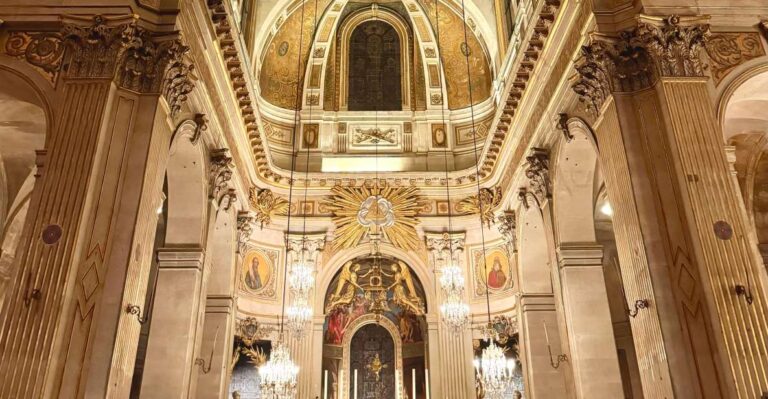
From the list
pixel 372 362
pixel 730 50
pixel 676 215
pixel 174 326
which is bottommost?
pixel 174 326

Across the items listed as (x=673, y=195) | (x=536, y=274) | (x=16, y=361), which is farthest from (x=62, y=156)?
(x=536, y=274)

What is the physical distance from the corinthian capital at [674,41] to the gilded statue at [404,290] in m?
9.19

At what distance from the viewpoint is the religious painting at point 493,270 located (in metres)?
14.5

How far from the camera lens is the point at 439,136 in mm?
16203

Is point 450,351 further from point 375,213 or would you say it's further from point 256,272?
point 256,272

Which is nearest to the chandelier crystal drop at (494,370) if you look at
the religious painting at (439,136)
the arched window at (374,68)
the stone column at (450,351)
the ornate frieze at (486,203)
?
the stone column at (450,351)

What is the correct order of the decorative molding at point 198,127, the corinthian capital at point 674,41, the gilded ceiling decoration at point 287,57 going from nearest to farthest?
the corinthian capital at point 674,41, the decorative molding at point 198,127, the gilded ceiling decoration at point 287,57

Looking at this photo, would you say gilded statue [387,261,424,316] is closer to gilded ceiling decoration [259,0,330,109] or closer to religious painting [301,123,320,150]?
religious painting [301,123,320,150]

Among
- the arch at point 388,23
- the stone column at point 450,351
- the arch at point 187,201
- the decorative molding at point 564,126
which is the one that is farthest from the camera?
the arch at point 388,23

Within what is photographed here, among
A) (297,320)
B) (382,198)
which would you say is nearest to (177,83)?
(297,320)

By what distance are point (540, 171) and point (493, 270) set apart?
180 inches

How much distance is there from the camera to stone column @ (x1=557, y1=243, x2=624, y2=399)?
9180mm

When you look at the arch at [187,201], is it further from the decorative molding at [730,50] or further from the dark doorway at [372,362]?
the decorative molding at [730,50]

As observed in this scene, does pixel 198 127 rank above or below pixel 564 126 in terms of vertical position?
above
